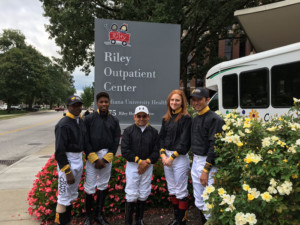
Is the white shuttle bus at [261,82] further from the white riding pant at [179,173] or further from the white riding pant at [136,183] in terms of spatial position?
the white riding pant at [136,183]

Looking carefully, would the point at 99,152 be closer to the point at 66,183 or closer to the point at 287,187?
the point at 66,183

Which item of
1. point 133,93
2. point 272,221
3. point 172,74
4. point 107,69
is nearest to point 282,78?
point 172,74

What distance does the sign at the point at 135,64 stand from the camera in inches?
236

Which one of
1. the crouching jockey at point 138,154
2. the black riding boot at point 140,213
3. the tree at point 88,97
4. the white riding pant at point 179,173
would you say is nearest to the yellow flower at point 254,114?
the white riding pant at point 179,173

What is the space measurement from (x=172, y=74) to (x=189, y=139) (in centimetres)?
373

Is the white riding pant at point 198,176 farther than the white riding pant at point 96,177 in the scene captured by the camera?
No

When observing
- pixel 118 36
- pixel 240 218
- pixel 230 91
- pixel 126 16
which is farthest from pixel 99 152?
pixel 126 16

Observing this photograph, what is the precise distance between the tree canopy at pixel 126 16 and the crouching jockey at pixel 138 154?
31.2 feet

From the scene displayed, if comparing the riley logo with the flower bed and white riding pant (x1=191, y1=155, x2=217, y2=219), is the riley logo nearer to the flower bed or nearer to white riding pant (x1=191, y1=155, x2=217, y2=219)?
the flower bed

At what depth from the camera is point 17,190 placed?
4777 mm

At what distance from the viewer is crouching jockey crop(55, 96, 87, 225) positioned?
268cm

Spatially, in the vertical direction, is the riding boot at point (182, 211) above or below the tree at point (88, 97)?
below

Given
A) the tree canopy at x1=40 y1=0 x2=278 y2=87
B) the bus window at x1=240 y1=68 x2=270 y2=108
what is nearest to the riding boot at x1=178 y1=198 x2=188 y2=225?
the bus window at x1=240 y1=68 x2=270 y2=108

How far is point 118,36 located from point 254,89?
15.1 feet
